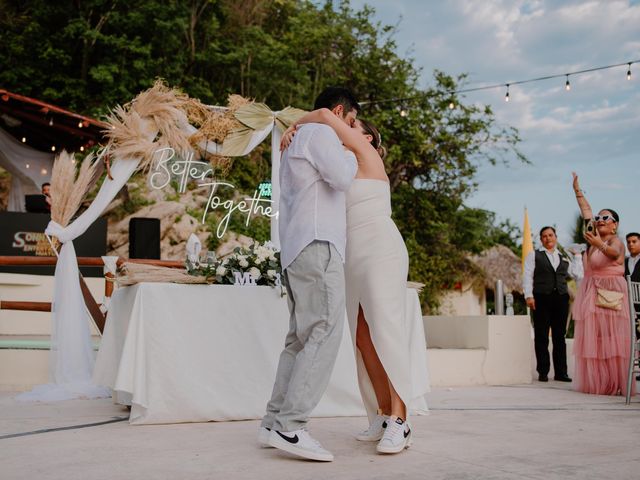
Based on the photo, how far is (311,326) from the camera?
317cm

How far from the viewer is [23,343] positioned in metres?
6.93

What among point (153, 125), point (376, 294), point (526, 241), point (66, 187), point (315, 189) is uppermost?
point (153, 125)

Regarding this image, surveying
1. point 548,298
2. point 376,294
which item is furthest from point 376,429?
point 548,298

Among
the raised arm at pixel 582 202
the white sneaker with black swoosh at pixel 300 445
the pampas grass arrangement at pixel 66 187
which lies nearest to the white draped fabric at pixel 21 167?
the pampas grass arrangement at pixel 66 187

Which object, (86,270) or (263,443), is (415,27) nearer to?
(86,270)

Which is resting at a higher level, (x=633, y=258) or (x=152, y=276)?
(x=633, y=258)

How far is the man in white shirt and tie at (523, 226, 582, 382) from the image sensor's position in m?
7.70

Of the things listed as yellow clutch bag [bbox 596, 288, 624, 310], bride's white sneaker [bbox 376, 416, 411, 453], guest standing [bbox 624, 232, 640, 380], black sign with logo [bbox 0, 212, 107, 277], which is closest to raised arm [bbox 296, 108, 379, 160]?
bride's white sneaker [bbox 376, 416, 411, 453]

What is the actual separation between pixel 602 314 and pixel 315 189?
4.35 metres

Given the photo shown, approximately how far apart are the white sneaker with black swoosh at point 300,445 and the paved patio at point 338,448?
0.04m

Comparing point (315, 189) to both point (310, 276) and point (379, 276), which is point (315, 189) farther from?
point (379, 276)

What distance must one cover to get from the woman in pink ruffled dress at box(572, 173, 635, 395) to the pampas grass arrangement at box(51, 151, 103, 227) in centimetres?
444

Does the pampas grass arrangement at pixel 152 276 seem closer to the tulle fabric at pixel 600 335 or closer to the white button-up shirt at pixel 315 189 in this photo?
the white button-up shirt at pixel 315 189

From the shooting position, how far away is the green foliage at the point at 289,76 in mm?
17578
